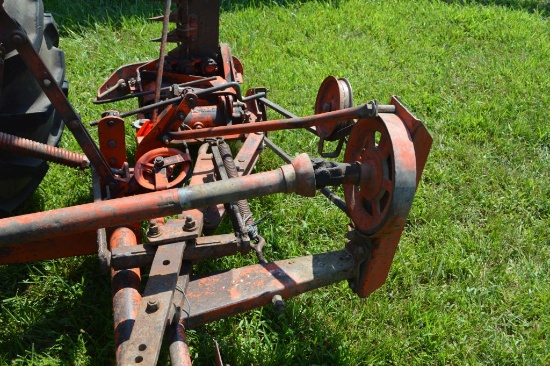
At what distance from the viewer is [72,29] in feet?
Result: 18.2

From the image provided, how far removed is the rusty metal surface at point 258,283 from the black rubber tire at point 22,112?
117 centimetres

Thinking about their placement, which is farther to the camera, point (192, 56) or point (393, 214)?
point (192, 56)

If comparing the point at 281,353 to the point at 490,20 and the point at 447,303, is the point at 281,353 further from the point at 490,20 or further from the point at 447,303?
the point at 490,20

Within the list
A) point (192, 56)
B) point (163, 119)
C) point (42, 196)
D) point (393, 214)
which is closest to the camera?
point (393, 214)

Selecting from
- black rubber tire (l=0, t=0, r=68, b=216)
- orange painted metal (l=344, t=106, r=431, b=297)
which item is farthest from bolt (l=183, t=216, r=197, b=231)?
black rubber tire (l=0, t=0, r=68, b=216)

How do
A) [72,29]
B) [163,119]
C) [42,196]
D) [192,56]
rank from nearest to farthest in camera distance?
[163,119] < [42,196] < [192,56] < [72,29]

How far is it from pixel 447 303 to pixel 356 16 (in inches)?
161

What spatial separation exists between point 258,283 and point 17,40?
1375 millimetres

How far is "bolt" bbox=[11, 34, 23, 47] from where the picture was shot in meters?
2.21

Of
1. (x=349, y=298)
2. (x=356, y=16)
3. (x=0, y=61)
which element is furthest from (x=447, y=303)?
(x=356, y=16)

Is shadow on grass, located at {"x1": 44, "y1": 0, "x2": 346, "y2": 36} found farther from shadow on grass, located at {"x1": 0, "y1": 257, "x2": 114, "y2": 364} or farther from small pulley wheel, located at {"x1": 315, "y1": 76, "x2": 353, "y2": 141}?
small pulley wheel, located at {"x1": 315, "y1": 76, "x2": 353, "y2": 141}

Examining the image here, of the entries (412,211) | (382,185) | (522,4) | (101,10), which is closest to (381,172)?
(382,185)

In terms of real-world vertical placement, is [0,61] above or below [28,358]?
above

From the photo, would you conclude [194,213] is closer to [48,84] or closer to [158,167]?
[158,167]
